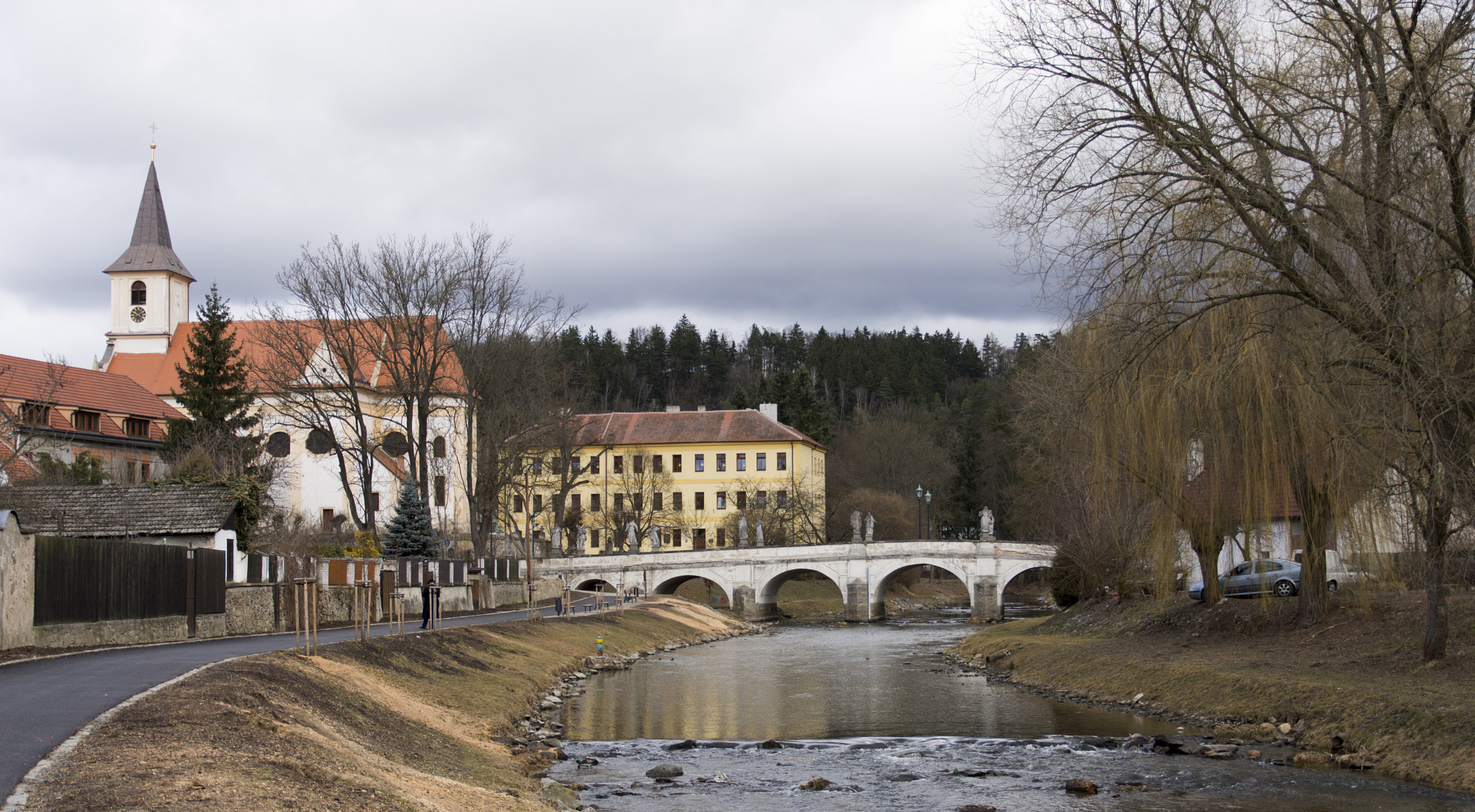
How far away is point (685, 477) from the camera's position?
299 ft

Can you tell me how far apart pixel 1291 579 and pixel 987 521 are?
32034 mm

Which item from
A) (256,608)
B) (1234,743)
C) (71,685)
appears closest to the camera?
(71,685)

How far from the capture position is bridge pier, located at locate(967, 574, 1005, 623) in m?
61.5

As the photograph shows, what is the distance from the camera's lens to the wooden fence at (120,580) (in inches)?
814

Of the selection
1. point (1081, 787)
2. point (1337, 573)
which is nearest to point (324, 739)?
point (1081, 787)

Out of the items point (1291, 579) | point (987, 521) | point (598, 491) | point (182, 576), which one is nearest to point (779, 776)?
point (182, 576)

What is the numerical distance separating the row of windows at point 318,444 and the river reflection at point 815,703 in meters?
30.3

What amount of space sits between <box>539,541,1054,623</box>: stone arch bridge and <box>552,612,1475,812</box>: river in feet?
105

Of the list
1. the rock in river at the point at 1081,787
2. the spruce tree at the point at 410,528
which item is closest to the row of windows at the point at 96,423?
the spruce tree at the point at 410,528

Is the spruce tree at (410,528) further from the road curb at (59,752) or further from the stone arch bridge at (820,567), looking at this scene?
the road curb at (59,752)

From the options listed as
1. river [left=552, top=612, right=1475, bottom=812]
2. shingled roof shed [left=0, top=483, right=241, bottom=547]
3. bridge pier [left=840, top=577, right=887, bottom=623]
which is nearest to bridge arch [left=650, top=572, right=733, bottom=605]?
bridge pier [left=840, top=577, right=887, bottom=623]

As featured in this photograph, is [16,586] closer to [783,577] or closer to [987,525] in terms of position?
[987,525]

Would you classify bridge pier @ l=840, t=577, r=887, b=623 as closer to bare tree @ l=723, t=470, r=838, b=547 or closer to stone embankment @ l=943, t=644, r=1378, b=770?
bare tree @ l=723, t=470, r=838, b=547

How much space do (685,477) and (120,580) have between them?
68.3 m
